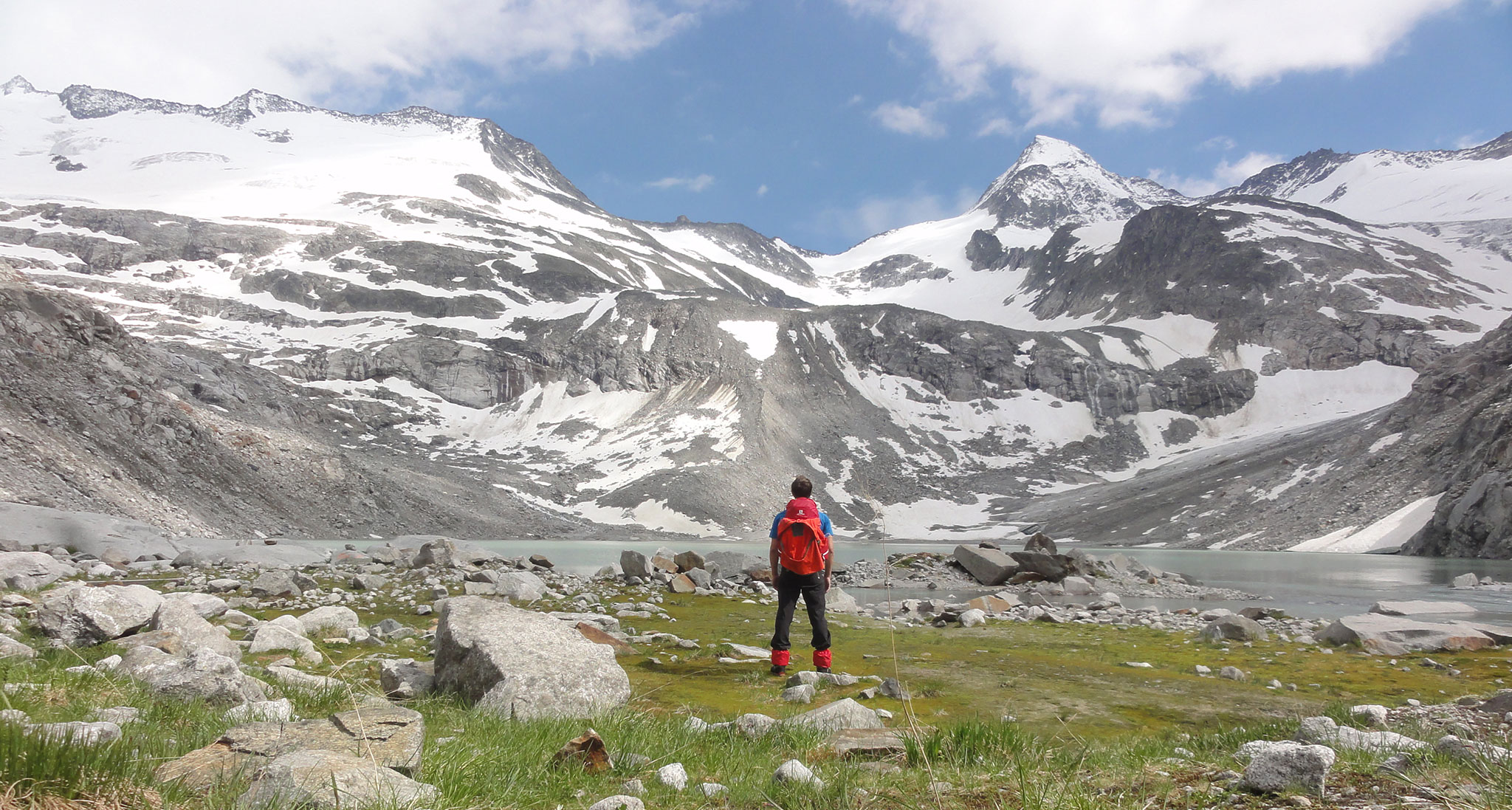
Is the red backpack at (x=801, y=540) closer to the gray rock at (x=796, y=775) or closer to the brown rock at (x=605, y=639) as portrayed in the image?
the brown rock at (x=605, y=639)

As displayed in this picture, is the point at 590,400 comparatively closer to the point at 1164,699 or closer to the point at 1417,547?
the point at 1417,547

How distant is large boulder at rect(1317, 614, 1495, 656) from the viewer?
11523 millimetres

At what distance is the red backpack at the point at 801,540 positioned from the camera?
32.7ft

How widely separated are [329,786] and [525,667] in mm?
3917

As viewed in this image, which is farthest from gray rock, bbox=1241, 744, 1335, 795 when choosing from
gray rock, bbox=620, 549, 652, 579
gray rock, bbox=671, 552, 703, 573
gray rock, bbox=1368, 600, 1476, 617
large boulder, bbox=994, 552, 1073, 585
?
large boulder, bbox=994, 552, 1073, 585

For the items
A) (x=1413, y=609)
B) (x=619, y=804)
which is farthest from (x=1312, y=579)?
(x=619, y=804)

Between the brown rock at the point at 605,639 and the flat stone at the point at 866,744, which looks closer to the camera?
the flat stone at the point at 866,744

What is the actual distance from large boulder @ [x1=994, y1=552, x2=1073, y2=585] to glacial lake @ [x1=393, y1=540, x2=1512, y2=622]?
3208mm

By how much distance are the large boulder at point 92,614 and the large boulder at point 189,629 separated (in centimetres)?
21

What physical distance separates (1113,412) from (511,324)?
124 metres

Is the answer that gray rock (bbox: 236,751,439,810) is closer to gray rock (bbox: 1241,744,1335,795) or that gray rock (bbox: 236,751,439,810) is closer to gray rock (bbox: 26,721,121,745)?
gray rock (bbox: 26,721,121,745)

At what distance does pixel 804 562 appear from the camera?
9.95 m

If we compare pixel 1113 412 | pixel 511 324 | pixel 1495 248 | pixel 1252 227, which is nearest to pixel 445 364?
pixel 511 324

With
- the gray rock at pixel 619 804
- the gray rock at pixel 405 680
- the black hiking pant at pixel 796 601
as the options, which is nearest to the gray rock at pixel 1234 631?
the black hiking pant at pixel 796 601
